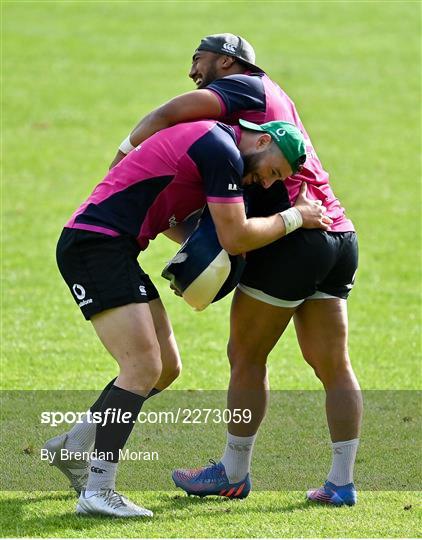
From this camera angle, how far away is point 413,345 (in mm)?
10203

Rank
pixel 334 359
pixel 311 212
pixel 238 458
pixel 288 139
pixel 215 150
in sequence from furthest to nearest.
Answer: pixel 238 458, pixel 334 359, pixel 311 212, pixel 288 139, pixel 215 150

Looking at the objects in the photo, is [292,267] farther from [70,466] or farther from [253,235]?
[70,466]

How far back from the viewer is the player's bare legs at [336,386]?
19.4 feet

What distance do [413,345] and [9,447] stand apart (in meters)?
4.63

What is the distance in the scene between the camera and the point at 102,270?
5512mm

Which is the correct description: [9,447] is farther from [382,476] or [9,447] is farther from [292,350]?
[292,350]

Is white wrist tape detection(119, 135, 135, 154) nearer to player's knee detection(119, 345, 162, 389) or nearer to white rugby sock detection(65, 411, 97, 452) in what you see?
player's knee detection(119, 345, 162, 389)

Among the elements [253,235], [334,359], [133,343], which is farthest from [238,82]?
[334,359]

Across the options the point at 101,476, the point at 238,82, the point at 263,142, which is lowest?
the point at 101,476

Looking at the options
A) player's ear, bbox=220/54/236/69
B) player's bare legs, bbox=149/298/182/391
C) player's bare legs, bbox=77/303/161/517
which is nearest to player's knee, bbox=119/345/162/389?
player's bare legs, bbox=77/303/161/517

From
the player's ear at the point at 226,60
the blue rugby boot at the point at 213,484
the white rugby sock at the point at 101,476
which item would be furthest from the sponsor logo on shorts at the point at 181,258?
the blue rugby boot at the point at 213,484

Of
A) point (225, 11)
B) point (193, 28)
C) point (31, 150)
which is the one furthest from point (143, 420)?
point (225, 11)

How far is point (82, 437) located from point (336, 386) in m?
1.43

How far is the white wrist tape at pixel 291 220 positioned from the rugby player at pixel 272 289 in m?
0.17
